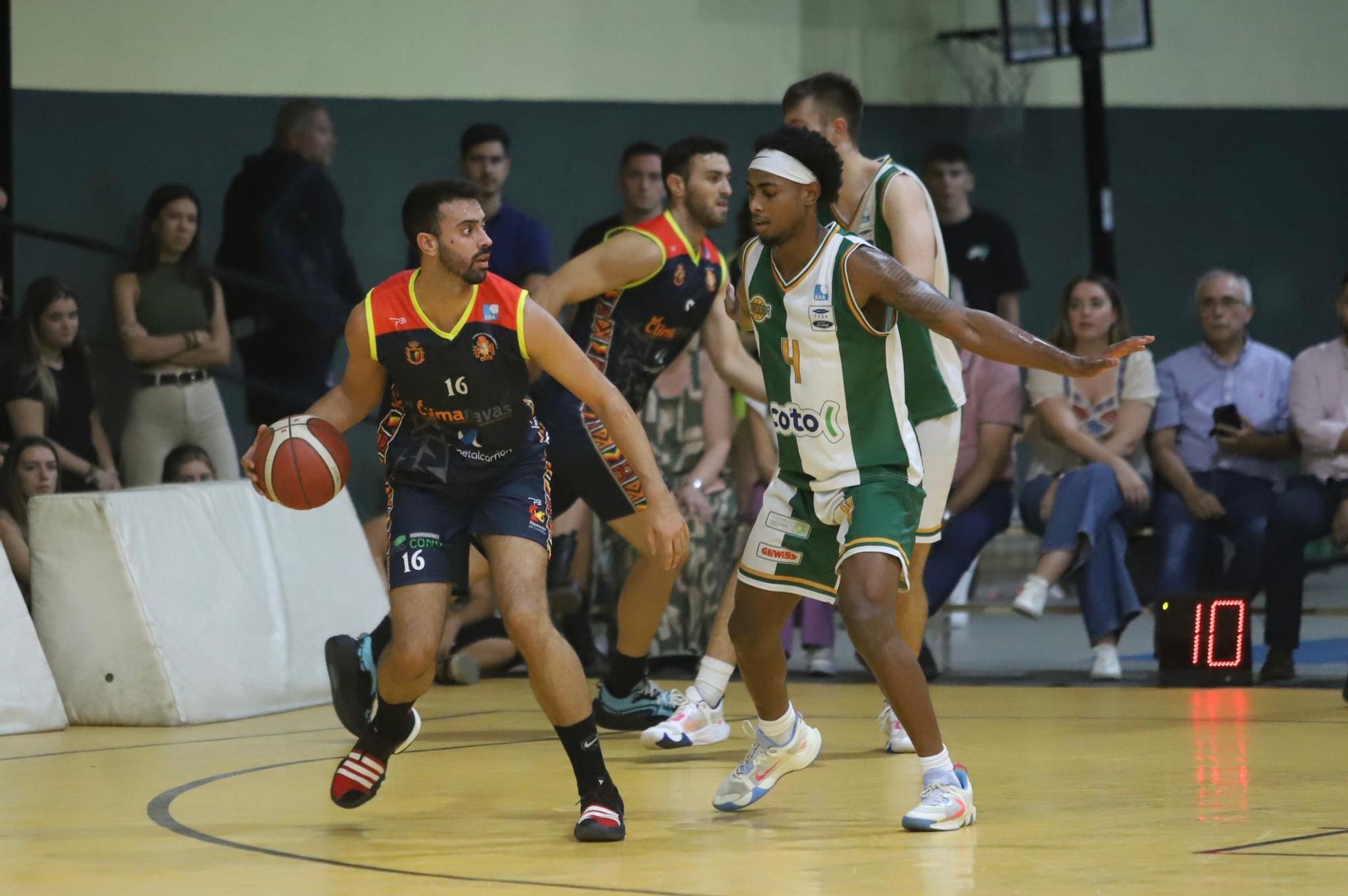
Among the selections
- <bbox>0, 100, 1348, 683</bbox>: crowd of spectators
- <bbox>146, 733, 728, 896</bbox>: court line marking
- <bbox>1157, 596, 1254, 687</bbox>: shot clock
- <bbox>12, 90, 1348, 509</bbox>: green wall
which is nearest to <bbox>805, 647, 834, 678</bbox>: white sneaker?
<bbox>0, 100, 1348, 683</bbox>: crowd of spectators

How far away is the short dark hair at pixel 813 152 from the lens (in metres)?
5.22

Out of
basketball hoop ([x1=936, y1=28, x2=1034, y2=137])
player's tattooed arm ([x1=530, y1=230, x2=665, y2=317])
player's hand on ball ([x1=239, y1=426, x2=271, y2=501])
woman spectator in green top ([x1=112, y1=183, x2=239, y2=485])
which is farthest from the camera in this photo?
basketball hoop ([x1=936, y1=28, x2=1034, y2=137])

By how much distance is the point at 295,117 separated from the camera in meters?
10.2

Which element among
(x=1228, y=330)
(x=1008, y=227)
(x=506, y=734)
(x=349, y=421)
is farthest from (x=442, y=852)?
(x=1008, y=227)

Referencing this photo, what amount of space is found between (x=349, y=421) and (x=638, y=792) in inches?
51.7

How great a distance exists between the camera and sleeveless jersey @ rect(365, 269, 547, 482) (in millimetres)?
5227

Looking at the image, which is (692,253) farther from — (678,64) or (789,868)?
(678,64)

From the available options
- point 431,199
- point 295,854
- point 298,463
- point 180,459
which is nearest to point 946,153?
point 180,459

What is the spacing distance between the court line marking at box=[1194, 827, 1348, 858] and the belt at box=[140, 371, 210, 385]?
6.02 meters

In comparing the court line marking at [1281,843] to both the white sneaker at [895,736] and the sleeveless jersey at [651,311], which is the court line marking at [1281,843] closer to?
the white sneaker at [895,736]

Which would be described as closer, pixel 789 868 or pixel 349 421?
pixel 789 868

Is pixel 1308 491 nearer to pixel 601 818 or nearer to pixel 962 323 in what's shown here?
pixel 962 323

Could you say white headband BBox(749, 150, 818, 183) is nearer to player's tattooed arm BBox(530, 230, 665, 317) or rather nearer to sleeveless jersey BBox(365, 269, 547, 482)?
sleeveless jersey BBox(365, 269, 547, 482)

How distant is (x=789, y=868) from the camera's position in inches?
177
